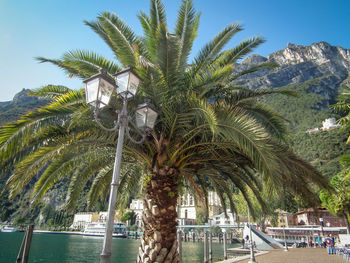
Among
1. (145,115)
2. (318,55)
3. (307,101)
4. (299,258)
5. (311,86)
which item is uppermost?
(318,55)

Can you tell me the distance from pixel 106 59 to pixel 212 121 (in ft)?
12.2

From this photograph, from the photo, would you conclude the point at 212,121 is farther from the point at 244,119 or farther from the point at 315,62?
the point at 315,62

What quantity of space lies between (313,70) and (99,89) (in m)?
184

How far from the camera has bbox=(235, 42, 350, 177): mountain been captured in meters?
95.2

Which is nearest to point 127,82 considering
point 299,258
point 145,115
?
point 145,115

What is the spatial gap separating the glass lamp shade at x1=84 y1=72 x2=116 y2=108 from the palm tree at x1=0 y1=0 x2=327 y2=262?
2.03 feet

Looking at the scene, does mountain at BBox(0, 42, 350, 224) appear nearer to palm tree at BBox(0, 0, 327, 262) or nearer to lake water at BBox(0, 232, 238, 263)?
lake water at BBox(0, 232, 238, 263)

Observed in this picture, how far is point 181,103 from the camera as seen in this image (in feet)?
18.0

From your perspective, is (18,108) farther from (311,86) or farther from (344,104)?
(311,86)

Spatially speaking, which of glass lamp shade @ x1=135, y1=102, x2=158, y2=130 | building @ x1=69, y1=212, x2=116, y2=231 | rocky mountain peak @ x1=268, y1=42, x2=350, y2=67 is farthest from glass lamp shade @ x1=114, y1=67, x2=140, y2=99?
rocky mountain peak @ x1=268, y1=42, x2=350, y2=67

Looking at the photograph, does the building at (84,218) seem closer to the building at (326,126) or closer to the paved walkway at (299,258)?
the paved walkway at (299,258)

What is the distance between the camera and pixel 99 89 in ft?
13.8

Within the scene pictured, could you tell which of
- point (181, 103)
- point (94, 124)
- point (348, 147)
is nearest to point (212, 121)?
point (181, 103)

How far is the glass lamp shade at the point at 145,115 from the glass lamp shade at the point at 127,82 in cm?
37
